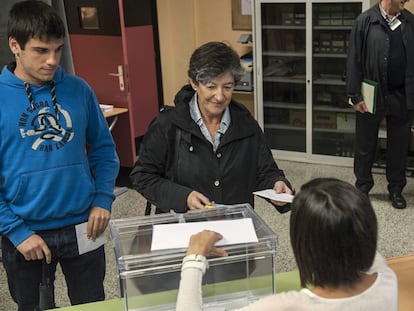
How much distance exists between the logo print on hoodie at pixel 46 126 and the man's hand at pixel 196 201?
17.4 inches

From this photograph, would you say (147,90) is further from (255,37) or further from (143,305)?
(143,305)

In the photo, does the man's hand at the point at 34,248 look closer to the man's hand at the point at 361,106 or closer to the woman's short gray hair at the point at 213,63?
the woman's short gray hair at the point at 213,63

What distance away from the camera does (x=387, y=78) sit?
3.70m

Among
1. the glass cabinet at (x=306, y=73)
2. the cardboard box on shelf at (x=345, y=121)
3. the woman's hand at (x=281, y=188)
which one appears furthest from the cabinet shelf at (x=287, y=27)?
the woman's hand at (x=281, y=188)

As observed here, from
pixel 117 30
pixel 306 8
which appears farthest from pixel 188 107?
pixel 306 8

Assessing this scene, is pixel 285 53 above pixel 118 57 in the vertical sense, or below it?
below

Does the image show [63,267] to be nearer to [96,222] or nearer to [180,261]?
[96,222]

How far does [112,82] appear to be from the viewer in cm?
443

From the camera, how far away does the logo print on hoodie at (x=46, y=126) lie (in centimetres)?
163

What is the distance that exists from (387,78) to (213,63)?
2298mm

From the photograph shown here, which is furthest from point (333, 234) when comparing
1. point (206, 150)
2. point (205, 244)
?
point (206, 150)

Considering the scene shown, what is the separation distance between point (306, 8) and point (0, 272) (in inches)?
129

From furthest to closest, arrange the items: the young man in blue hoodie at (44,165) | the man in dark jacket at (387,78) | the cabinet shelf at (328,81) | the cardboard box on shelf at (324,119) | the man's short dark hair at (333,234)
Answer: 1. the cardboard box on shelf at (324,119)
2. the cabinet shelf at (328,81)
3. the man in dark jacket at (387,78)
4. the young man in blue hoodie at (44,165)
5. the man's short dark hair at (333,234)

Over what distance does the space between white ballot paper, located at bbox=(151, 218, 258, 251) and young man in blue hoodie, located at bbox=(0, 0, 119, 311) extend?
0.45 metres
